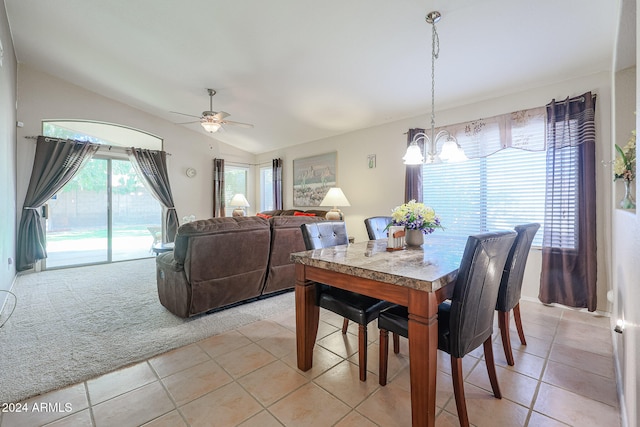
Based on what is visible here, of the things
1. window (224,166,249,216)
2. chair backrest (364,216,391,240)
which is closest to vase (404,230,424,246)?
chair backrest (364,216,391,240)

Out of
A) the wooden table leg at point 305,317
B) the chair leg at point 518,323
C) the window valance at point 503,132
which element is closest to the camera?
the wooden table leg at point 305,317

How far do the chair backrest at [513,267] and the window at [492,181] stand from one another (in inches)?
64.2

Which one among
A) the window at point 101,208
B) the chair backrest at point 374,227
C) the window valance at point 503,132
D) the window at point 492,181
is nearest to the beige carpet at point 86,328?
the window at point 101,208

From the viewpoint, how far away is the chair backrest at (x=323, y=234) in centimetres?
222

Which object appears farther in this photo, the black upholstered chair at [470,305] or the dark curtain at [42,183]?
the dark curtain at [42,183]

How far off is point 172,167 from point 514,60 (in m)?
6.11

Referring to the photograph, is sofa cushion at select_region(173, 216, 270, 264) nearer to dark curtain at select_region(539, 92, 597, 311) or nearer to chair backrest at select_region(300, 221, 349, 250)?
chair backrest at select_region(300, 221, 349, 250)

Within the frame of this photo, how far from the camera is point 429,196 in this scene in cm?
402

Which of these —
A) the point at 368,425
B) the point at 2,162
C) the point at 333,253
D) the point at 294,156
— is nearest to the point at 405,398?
the point at 368,425

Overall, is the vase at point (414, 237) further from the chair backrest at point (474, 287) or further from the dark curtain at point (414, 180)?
the dark curtain at point (414, 180)

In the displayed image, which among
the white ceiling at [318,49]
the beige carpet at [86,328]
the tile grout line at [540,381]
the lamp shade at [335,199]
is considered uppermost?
the white ceiling at [318,49]

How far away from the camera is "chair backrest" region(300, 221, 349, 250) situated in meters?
2.22

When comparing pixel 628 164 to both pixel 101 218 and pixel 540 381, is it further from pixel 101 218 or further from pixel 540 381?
pixel 101 218

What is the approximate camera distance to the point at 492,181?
3451mm
